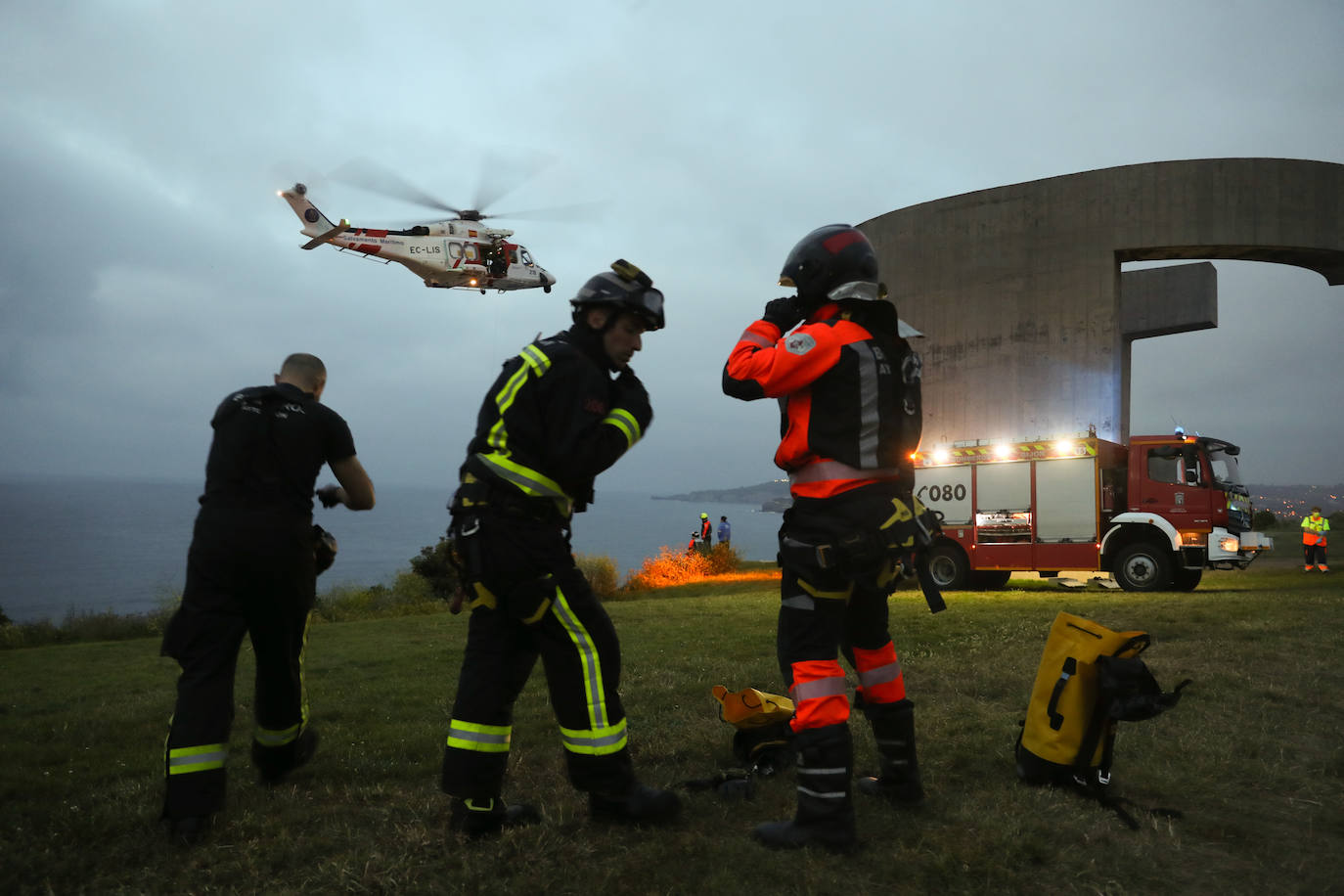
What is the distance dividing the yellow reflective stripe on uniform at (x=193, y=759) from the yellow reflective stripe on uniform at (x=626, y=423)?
1.97 m

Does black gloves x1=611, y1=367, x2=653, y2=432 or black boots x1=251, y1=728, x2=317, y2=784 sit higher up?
black gloves x1=611, y1=367, x2=653, y2=432

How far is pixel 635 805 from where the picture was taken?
2805mm

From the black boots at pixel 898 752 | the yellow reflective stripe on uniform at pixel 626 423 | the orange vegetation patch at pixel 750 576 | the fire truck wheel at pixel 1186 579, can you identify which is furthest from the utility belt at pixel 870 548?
the orange vegetation patch at pixel 750 576

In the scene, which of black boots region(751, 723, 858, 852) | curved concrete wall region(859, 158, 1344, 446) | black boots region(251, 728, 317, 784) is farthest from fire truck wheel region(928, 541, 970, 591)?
black boots region(251, 728, 317, 784)

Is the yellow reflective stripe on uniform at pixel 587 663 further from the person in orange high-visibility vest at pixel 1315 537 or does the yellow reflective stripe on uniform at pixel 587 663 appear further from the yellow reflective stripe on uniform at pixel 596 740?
the person in orange high-visibility vest at pixel 1315 537

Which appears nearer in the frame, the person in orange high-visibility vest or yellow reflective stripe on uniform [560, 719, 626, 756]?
yellow reflective stripe on uniform [560, 719, 626, 756]

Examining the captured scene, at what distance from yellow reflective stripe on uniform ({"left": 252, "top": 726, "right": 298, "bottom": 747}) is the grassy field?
0.21m

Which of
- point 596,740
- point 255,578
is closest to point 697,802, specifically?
point 596,740

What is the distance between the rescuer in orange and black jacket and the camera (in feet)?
8.84

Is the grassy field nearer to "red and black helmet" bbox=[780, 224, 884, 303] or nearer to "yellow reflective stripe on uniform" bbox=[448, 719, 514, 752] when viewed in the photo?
"yellow reflective stripe on uniform" bbox=[448, 719, 514, 752]

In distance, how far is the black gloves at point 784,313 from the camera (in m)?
3.06

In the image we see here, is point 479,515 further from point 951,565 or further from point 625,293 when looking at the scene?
point 951,565

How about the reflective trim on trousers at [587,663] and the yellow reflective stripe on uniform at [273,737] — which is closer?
the reflective trim on trousers at [587,663]

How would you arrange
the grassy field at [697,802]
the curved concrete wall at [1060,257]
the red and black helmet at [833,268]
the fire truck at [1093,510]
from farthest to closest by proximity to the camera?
the curved concrete wall at [1060,257]
the fire truck at [1093,510]
the red and black helmet at [833,268]
the grassy field at [697,802]
